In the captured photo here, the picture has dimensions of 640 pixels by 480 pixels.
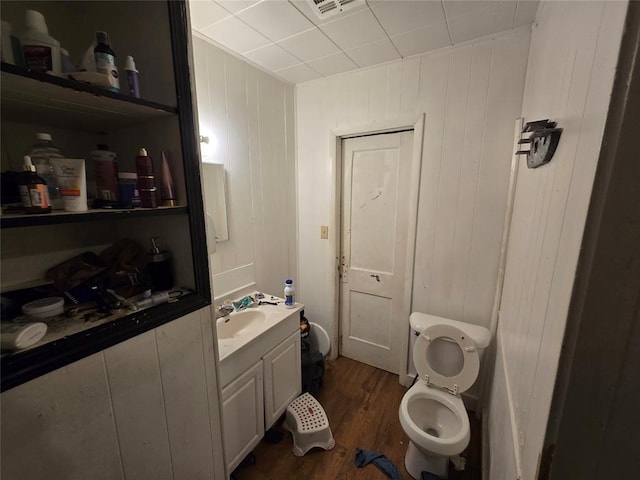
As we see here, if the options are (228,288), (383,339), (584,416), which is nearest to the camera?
(584,416)

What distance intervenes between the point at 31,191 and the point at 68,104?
11.8 inches

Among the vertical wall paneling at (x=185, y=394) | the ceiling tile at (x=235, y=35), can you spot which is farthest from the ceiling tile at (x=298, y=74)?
the vertical wall paneling at (x=185, y=394)

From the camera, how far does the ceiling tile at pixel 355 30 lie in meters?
1.33

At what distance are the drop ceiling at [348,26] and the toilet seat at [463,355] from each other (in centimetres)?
170

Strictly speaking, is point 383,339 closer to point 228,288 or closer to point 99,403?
point 228,288

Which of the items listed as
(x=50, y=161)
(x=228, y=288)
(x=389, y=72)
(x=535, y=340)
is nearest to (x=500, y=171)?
(x=389, y=72)

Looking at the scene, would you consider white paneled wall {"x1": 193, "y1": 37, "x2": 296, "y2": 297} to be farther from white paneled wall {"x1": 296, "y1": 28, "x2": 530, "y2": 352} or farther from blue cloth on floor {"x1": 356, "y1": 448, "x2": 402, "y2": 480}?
blue cloth on floor {"x1": 356, "y1": 448, "x2": 402, "y2": 480}

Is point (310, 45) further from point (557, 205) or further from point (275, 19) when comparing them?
point (557, 205)

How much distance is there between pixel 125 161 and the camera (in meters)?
0.98

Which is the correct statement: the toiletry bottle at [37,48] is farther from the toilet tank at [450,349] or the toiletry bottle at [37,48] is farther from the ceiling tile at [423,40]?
the toilet tank at [450,349]

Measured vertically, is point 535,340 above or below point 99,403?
above

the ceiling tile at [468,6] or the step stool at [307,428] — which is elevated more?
the ceiling tile at [468,6]

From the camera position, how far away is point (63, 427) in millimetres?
636

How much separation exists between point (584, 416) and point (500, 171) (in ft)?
4.80
